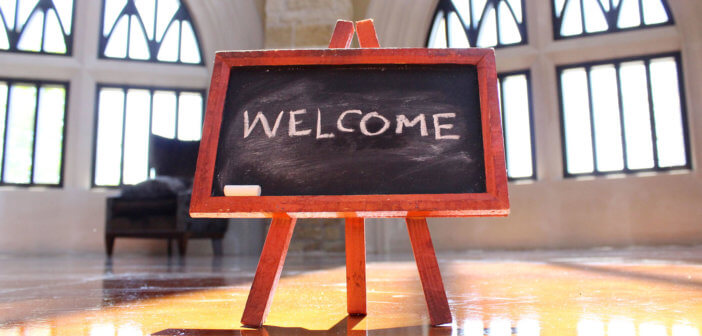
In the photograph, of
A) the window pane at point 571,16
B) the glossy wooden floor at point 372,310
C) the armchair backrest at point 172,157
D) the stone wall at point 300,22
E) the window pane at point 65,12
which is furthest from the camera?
the window pane at point 65,12

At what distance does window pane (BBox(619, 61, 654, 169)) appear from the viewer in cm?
627

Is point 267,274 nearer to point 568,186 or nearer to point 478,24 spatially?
point 568,186

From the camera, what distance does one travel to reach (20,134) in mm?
6828

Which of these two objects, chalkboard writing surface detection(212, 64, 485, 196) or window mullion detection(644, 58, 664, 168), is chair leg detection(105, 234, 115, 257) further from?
window mullion detection(644, 58, 664, 168)

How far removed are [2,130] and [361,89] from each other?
278 inches

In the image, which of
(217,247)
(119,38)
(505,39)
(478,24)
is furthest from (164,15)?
(505,39)

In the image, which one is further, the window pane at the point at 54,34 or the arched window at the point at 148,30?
the arched window at the point at 148,30

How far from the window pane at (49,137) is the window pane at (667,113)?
6849 millimetres

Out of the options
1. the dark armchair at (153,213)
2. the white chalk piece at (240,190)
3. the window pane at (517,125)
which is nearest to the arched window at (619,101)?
the window pane at (517,125)

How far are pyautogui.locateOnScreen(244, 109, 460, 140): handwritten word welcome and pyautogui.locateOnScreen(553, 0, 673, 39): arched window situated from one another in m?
6.19

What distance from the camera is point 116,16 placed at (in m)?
7.24

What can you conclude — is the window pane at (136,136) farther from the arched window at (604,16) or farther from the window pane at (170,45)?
the arched window at (604,16)

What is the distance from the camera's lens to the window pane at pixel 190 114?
23.6 feet

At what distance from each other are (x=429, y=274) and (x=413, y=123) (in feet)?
0.89
